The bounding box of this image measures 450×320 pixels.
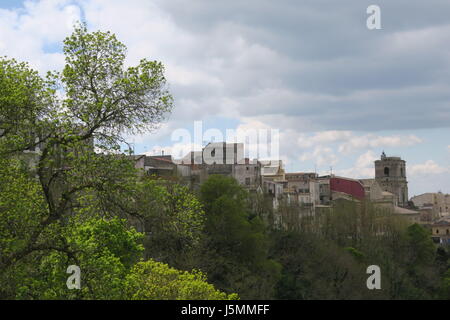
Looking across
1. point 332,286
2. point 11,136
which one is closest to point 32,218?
point 11,136

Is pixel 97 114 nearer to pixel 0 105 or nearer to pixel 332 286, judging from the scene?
pixel 0 105

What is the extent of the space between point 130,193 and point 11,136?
12.4 ft

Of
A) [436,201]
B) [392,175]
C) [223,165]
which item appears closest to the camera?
[223,165]

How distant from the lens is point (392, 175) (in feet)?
575

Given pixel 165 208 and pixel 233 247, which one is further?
pixel 233 247

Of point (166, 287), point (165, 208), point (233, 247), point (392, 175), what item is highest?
point (392, 175)

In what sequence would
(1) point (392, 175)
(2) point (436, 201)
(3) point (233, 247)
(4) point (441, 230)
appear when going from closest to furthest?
(3) point (233, 247) < (4) point (441, 230) < (2) point (436, 201) < (1) point (392, 175)

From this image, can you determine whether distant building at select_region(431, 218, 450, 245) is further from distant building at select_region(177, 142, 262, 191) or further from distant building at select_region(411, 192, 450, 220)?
distant building at select_region(177, 142, 262, 191)

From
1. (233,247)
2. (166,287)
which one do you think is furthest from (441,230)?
(166,287)

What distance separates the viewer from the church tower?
172 meters

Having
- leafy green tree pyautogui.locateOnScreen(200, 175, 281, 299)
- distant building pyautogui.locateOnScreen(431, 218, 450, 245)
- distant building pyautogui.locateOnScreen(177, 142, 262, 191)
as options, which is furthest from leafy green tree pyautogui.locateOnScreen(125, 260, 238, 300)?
distant building pyautogui.locateOnScreen(431, 218, 450, 245)

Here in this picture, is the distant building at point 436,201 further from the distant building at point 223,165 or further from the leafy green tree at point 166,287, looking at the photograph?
the leafy green tree at point 166,287

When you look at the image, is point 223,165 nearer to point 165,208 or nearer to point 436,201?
point 165,208

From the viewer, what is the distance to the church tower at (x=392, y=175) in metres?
172
